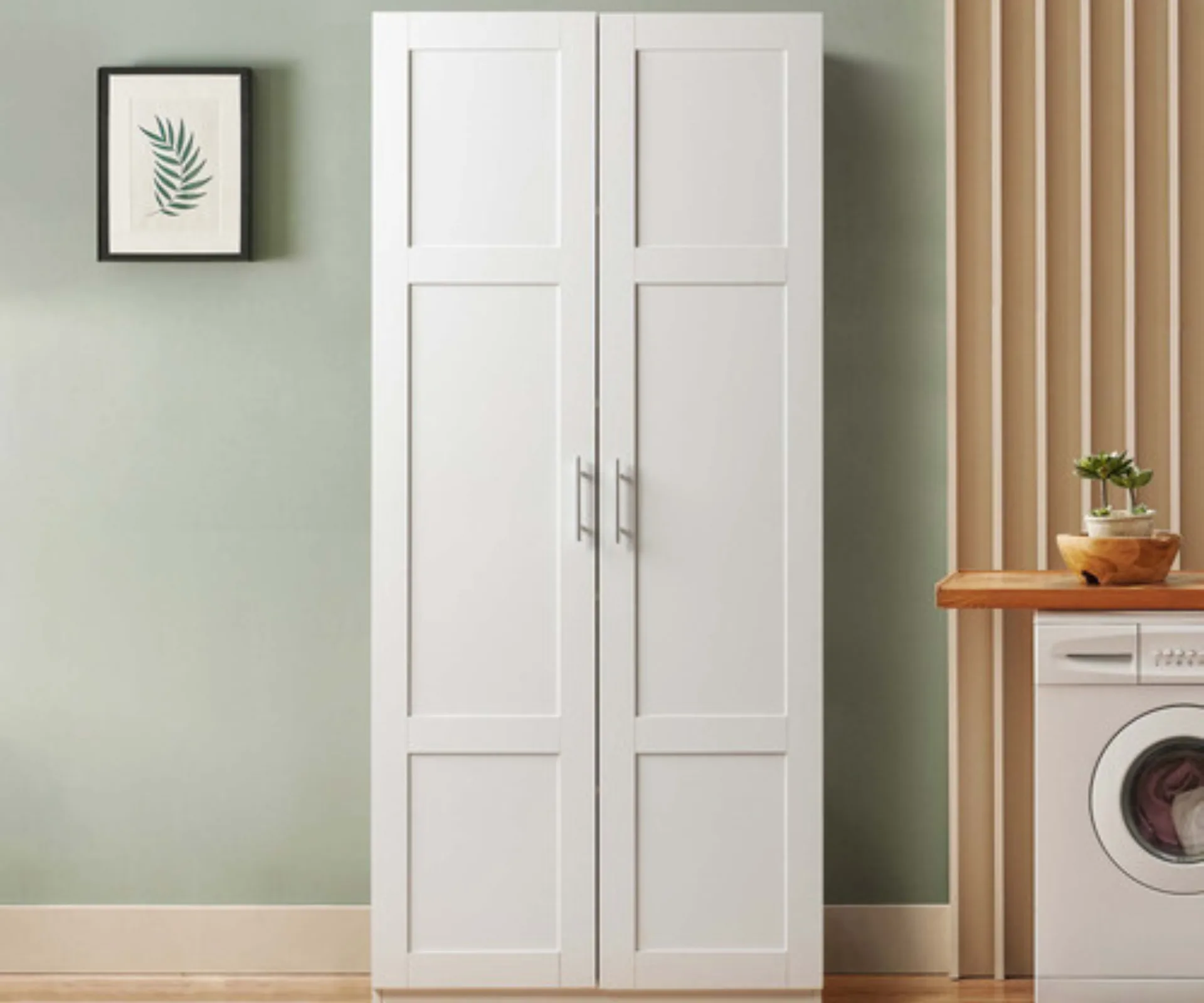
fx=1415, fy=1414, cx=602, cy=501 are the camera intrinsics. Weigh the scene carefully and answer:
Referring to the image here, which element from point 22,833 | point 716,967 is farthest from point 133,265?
point 716,967

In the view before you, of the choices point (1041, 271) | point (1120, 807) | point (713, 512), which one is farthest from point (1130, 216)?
point (1120, 807)

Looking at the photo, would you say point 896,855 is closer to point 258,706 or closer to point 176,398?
point 258,706

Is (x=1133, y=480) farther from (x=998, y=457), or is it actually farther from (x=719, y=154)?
(x=719, y=154)

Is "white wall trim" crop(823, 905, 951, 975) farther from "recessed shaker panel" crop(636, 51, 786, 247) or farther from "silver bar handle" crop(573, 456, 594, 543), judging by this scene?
"recessed shaker panel" crop(636, 51, 786, 247)

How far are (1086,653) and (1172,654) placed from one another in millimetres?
160

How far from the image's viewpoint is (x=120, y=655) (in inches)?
129

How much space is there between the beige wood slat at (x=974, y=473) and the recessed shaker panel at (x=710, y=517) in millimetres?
551

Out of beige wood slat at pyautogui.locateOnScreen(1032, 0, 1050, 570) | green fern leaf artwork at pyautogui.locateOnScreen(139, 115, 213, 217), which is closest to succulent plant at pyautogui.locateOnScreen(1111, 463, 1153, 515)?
beige wood slat at pyautogui.locateOnScreen(1032, 0, 1050, 570)

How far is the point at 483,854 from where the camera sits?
9.50 ft

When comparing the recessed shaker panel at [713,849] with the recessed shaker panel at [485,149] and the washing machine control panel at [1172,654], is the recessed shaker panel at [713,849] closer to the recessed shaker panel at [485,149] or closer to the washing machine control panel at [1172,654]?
the washing machine control panel at [1172,654]

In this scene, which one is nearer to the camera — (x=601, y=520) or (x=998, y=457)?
(x=601, y=520)

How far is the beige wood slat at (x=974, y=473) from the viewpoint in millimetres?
3205

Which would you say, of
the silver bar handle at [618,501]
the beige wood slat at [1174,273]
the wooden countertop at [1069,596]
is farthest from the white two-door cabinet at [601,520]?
the beige wood slat at [1174,273]

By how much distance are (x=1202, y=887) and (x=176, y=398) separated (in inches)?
95.2
